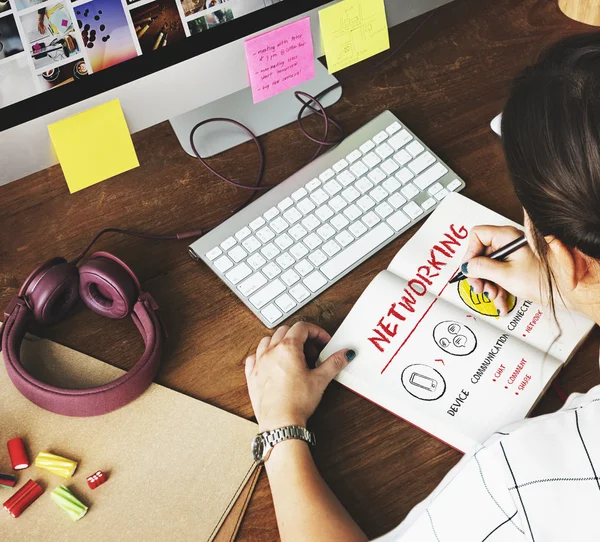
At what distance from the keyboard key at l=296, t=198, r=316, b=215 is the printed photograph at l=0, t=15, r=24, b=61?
0.35m

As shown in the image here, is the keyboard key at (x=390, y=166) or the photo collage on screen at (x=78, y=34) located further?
the keyboard key at (x=390, y=166)

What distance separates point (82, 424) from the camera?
2.42ft

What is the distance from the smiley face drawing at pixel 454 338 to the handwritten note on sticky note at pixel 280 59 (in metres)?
0.36

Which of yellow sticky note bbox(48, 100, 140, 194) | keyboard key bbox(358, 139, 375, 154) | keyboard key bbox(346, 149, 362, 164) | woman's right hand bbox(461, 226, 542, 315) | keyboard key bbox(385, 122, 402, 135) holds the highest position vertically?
yellow sticky note bbox(48, 100, 140, 194)

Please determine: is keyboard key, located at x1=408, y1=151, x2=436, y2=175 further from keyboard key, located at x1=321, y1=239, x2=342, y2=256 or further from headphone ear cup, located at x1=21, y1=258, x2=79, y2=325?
headphone ear cup, located at x1=21, y1=258, x2=79, y2=325

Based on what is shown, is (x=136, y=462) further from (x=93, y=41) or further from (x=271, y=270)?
(x=93, y=41)

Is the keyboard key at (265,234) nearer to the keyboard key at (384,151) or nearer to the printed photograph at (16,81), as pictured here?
the keyboard key at (384,151)

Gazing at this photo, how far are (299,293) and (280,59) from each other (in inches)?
11.5

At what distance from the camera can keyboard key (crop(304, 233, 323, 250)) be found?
32.8 inches

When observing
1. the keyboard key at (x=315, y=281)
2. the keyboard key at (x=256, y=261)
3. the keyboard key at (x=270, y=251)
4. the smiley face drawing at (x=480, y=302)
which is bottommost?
the smiley face drawing at (x=480, y=302)

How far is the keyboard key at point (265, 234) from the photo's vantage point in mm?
838

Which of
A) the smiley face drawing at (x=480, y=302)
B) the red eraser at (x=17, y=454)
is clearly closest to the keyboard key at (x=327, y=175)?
the smiley face drawing at (x=480, y=302)

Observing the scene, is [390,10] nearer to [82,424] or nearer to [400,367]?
[400,367]

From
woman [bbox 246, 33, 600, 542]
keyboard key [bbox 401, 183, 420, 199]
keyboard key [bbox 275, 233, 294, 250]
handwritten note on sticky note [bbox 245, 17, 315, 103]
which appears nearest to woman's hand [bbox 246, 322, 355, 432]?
woman [bbox 246, 33, 600, 542]
